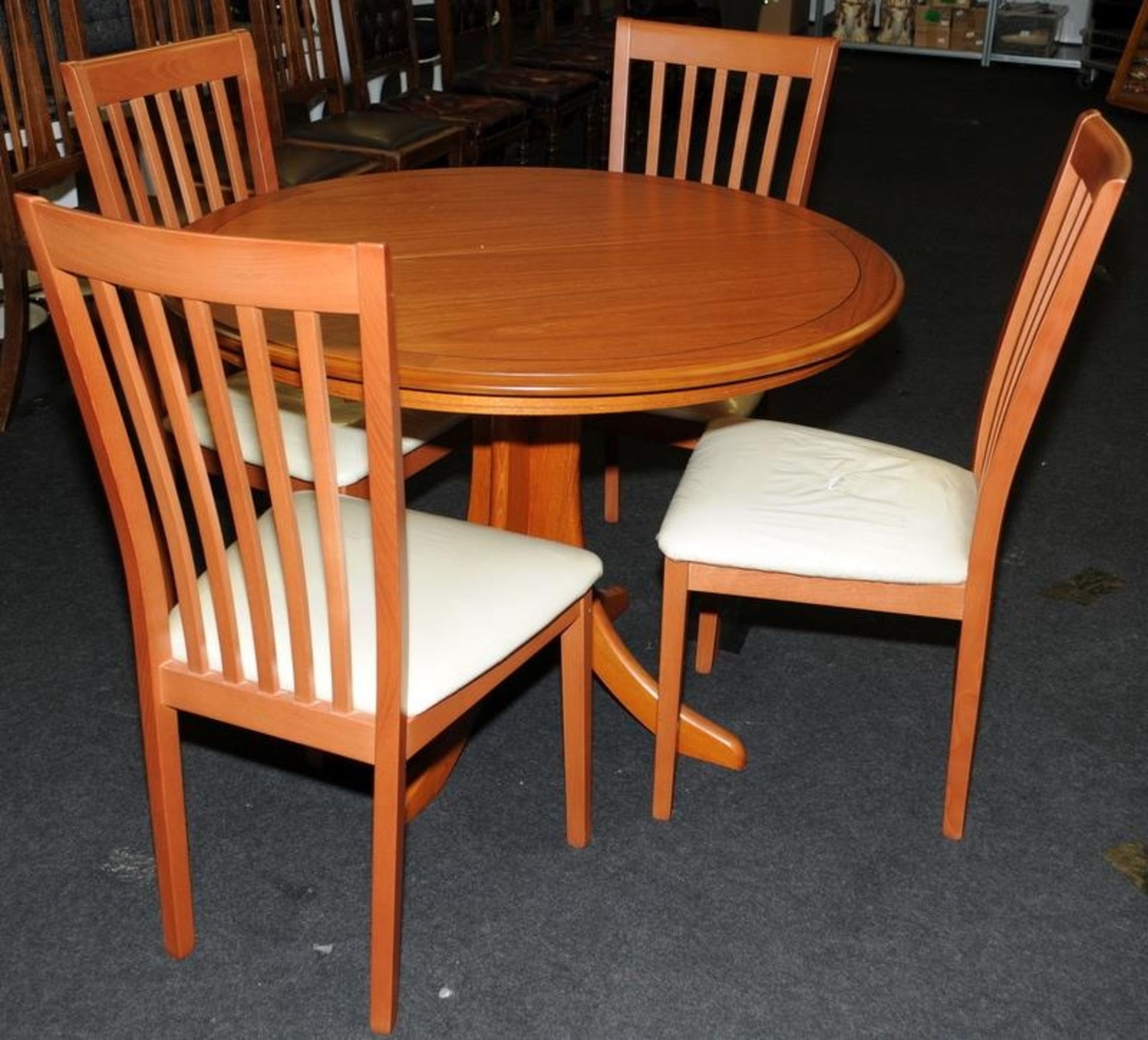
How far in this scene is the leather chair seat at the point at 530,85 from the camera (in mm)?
4324

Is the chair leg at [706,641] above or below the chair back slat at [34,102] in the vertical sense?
below

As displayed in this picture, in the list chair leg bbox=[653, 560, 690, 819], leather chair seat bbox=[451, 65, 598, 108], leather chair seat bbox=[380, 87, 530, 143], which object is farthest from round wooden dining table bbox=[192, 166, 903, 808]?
leather chair seat bbox=[451, 65, 598, 108]

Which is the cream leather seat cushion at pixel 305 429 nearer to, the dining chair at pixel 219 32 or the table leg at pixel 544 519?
the table leg at pixel 544 519

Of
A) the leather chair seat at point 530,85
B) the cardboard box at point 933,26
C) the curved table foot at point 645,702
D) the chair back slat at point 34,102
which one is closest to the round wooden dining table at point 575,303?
the curved table foot at point 645,702

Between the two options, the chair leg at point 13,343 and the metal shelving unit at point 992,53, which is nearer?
the chair leg at point 13,343

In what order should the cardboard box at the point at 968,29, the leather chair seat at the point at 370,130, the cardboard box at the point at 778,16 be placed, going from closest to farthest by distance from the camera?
the leather chair seat at the point at 370,130, the cardboard box at the point at 778,16, the cardboard box at the point at 968,29

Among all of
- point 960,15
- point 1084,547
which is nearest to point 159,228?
point 1084,547

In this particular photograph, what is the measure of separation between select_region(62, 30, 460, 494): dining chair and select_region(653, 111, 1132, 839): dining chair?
47 centimetres

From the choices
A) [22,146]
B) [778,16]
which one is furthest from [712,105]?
[778,16]

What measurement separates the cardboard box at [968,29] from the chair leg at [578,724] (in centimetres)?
626

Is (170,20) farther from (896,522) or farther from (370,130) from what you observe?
(896,522)

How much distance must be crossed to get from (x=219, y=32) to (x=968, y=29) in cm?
500

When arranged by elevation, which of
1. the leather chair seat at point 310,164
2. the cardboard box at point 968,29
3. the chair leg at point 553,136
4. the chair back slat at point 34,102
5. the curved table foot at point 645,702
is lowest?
the cardboard box at point 968,29

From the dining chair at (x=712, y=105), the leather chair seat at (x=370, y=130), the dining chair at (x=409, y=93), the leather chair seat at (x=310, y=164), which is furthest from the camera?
the dining chair at (x=409, y=93)
